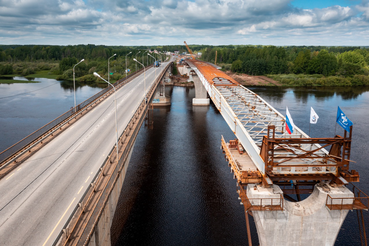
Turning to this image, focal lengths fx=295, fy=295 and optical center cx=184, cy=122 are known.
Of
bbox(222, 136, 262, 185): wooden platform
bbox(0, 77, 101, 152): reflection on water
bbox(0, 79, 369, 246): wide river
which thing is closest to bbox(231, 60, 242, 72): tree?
bbox(0, 79, 369, 246): wide river

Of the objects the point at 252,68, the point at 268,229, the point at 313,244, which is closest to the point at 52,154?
the point at 268,229

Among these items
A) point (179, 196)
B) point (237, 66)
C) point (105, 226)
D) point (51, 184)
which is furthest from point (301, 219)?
point (237, 66)

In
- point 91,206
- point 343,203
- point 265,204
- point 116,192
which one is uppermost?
point 91,206

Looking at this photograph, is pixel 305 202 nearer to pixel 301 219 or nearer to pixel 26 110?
pixel 301 219

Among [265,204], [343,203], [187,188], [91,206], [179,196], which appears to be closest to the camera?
[91,206]

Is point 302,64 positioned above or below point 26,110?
above

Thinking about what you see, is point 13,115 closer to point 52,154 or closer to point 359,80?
point 52,154

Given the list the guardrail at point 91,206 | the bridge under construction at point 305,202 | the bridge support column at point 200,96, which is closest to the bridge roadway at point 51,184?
the guardrail at point 91,206

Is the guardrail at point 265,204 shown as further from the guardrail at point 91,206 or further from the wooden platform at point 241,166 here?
the guardrail at point 91,206
